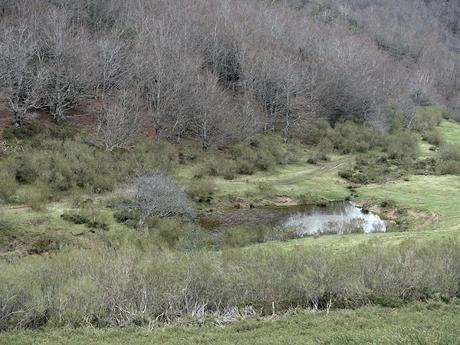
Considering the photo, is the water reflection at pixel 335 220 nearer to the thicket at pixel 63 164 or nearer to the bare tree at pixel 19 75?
the thicket at pixel 63 164

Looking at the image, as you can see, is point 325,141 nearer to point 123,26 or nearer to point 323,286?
point 123,26

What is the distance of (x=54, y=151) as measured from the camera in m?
44.9

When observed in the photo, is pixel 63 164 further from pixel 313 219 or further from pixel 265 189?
pixel 313 219

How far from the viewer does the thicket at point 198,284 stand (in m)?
17.0

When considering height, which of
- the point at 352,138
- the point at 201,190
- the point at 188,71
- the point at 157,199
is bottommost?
the point at 352,138

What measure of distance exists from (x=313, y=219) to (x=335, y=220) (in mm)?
2306

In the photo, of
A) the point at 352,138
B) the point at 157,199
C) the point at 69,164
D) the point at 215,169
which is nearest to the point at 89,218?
the point at 157,199

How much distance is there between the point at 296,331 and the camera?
51.3 ft

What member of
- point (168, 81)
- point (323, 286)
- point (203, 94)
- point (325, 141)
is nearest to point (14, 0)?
point (168, 81)

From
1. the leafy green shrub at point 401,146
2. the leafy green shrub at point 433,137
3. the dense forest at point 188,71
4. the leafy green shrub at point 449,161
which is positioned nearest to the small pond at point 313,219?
the dense forest at point 188,71

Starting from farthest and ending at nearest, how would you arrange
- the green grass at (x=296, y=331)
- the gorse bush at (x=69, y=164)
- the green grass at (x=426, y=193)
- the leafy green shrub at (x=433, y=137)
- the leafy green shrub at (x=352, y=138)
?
the leafy green shrub at (x=433, y=137), the leafy green shrub at (x=352, y=138), the green grass at (x=426, y=193), the gorse bush at (x=69, y=164), the green grass at (x=296, y=331)

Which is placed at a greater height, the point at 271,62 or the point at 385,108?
the point at 271,62

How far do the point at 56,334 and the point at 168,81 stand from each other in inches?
1773

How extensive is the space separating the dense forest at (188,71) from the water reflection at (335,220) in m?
17.4
